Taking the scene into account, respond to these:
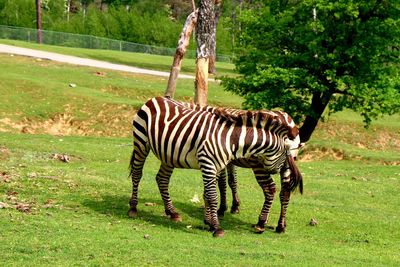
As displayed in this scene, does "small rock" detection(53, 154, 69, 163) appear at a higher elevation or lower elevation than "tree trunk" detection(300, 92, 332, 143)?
lower

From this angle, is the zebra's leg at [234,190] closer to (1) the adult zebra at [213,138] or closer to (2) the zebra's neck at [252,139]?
(1) the adult zebra at [213,138]

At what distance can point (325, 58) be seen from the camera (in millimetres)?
22969

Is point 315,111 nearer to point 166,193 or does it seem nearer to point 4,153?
point 4,153

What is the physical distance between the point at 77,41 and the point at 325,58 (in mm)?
41886

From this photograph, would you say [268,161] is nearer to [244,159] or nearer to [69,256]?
[244,159]

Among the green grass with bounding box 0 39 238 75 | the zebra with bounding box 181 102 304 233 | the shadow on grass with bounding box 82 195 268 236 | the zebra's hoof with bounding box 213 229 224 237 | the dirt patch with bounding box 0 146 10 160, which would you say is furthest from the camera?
the green grass with bounding box 0 39 238 75

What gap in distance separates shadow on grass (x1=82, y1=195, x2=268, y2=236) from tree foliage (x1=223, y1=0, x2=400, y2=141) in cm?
952

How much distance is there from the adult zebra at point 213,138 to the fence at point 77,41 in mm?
48419

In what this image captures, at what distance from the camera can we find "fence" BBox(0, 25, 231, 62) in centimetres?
5862

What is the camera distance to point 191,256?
10078 millimetres

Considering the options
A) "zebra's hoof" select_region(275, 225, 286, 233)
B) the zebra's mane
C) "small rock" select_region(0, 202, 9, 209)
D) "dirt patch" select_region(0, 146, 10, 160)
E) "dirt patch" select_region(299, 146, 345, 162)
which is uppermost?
the zebra's mane

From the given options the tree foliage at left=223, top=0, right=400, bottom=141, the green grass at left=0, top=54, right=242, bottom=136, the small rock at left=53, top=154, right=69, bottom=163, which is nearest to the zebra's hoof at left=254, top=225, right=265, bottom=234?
the small rock at left=53, top=154, right=69, bottom=163

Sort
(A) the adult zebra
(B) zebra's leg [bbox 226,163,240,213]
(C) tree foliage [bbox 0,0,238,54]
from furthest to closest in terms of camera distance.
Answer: (C) tree foliage [bbox 0,0,238,54] → (B) zebra's leg [bbox 226,163,240,213] → (A) the adult zebra

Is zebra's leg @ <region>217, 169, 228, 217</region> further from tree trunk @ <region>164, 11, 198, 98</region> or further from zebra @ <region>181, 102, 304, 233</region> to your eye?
tree trunk @ <region>164, 11, 198, 98</region>
